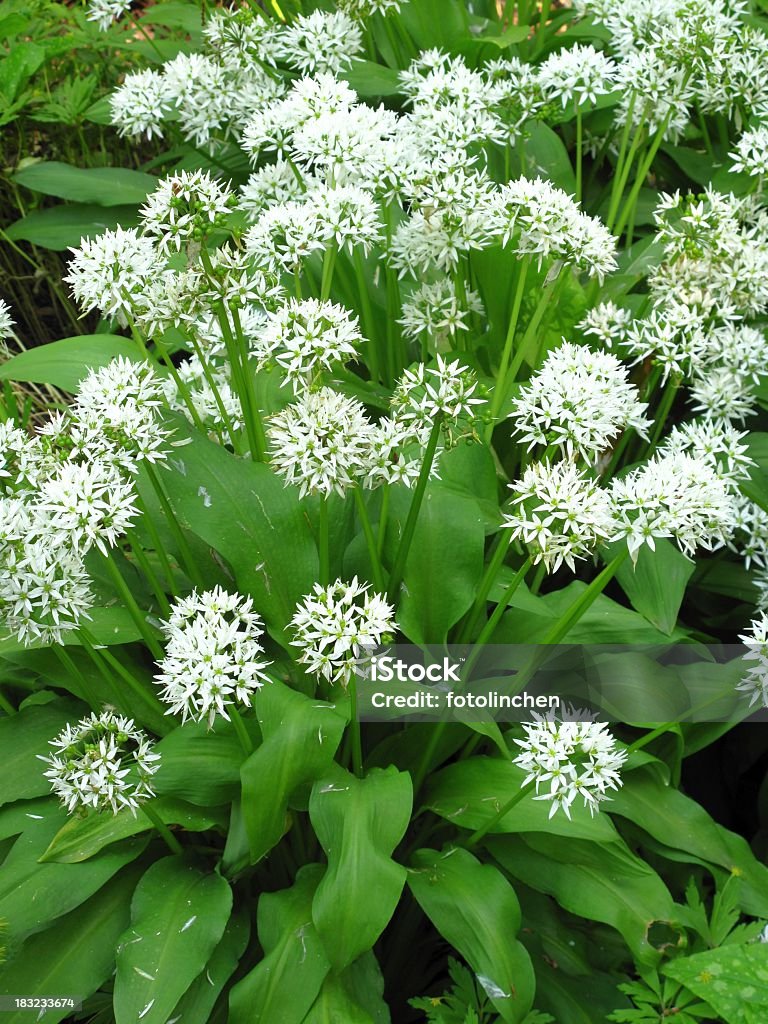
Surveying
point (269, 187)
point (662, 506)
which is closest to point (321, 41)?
point (269, 187)

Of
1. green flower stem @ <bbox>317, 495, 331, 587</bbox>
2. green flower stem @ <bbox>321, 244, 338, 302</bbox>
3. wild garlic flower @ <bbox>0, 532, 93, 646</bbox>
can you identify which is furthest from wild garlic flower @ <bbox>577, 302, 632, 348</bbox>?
wild garlic flower @ <bbox>0, 532, 93, 646</bbox>

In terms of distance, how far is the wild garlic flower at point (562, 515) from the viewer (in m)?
2.07

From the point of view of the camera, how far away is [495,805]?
253cm

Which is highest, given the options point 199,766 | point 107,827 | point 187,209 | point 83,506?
point 187,209

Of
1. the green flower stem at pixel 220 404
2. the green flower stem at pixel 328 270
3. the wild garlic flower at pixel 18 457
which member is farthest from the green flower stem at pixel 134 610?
the green flower stem at pixel 328 270

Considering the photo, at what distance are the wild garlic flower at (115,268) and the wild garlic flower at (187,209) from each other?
0.05 metres

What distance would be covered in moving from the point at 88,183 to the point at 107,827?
3.23m

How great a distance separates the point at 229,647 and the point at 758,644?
123cm

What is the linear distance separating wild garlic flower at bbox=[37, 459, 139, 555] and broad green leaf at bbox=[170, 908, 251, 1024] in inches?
41.1

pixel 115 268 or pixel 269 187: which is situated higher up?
pixel 115 268

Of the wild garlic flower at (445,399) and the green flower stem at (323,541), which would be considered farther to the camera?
the green flower stem at (323,541)

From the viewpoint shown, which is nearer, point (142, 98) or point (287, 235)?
point (287, 235)

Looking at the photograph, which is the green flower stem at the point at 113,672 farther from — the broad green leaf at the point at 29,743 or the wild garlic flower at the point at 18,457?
the wild garlic flower at the point at 18,457

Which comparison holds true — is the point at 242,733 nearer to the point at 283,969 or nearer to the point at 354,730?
the point at 354,730
